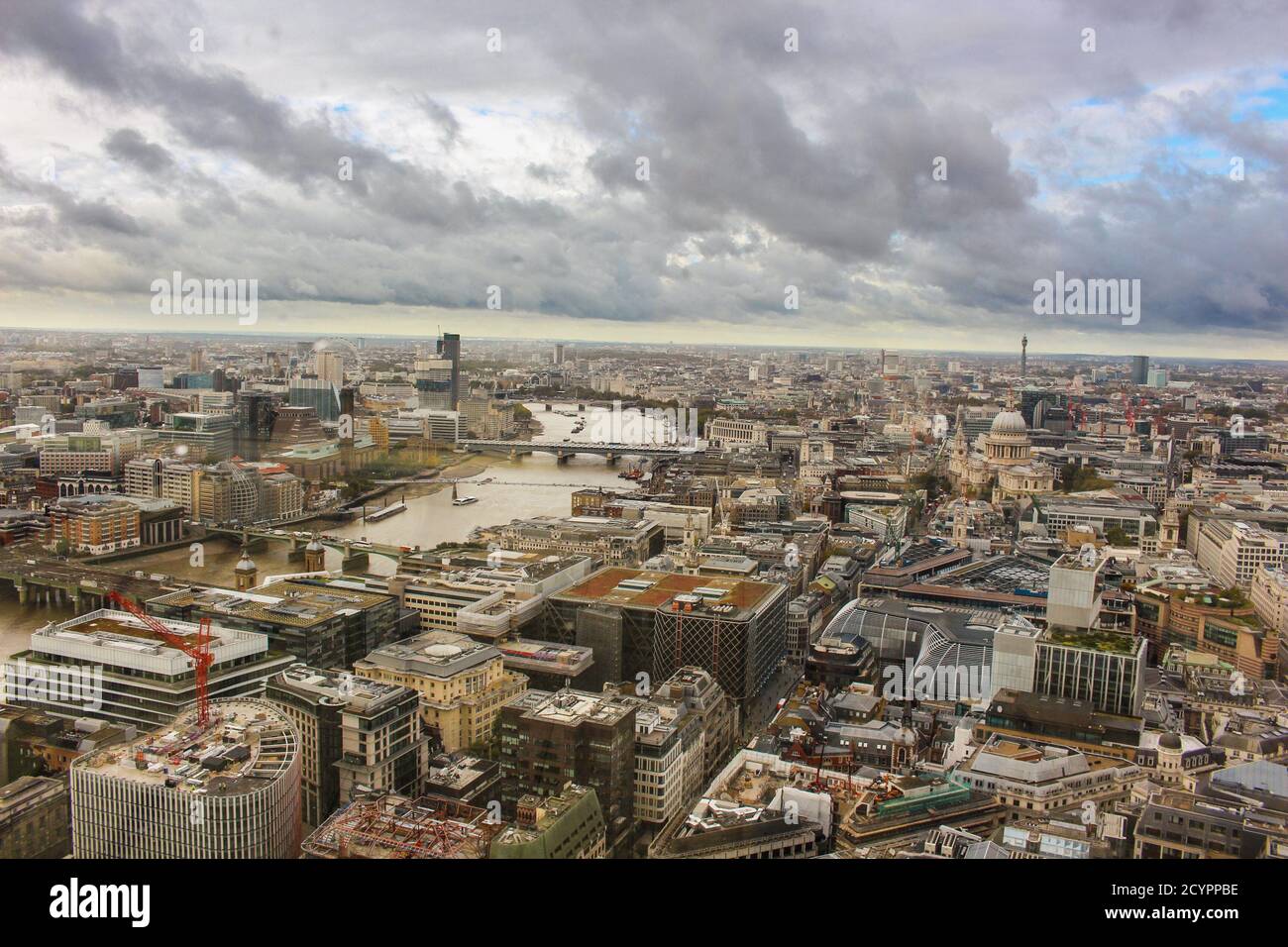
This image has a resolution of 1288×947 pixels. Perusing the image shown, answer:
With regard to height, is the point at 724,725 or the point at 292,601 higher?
the point at 292,601

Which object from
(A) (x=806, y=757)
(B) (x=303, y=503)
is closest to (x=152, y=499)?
(B) (x=303, y=503)

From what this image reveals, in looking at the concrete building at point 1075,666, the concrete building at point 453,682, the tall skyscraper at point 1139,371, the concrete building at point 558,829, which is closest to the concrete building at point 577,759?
the concrete building at point 558,829

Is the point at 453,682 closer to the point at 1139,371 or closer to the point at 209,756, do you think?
the point at 209,756

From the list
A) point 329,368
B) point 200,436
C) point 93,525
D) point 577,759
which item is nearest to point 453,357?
point 329,368

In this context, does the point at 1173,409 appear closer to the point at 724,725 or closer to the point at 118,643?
the point at 724,725

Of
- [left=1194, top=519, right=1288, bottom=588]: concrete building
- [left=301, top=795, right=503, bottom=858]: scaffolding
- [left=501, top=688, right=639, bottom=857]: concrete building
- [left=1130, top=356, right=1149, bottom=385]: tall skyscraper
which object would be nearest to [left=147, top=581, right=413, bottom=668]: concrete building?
Result: [left=501, top=688, right=639, bottom=857]: concrete building
